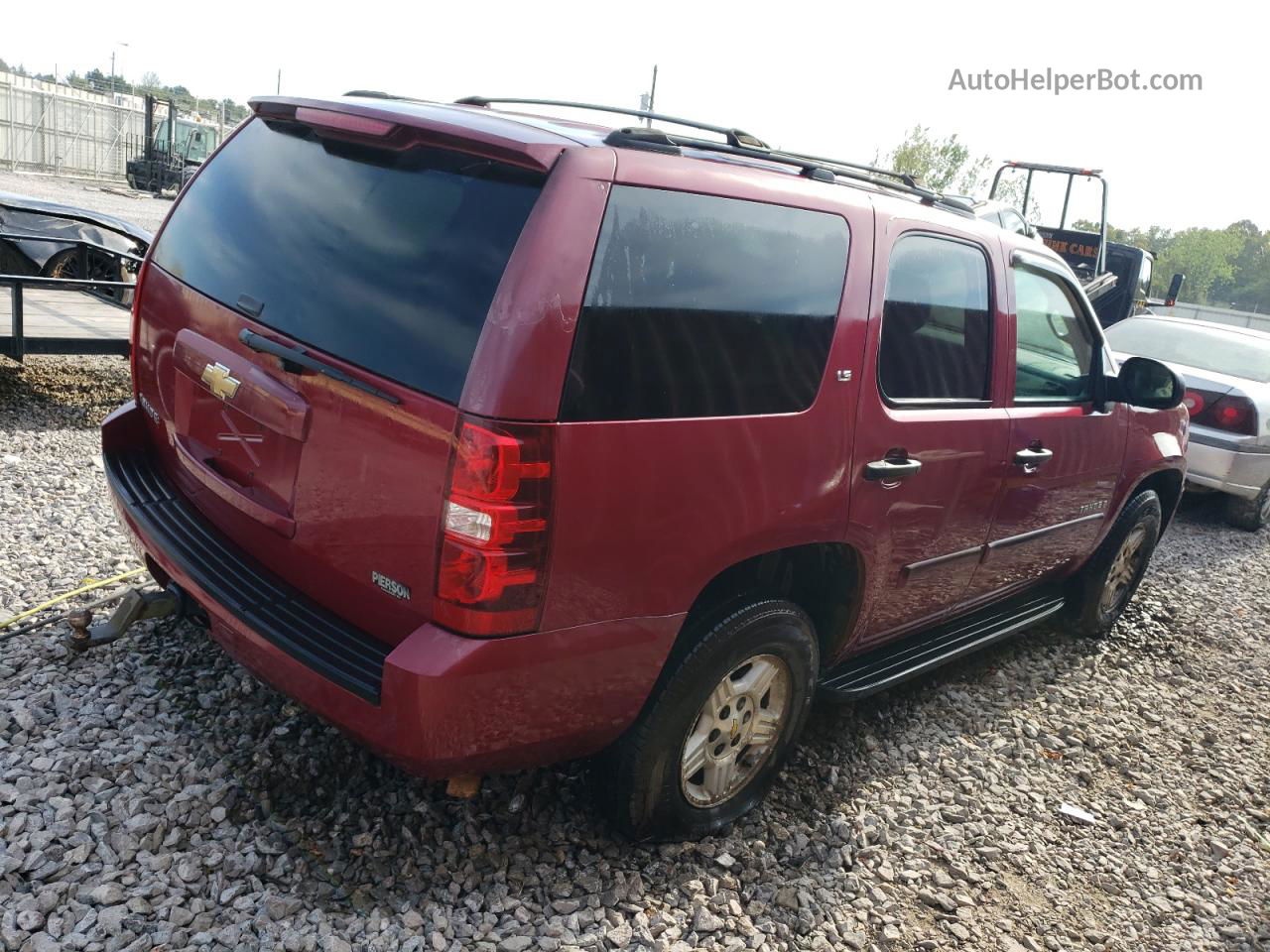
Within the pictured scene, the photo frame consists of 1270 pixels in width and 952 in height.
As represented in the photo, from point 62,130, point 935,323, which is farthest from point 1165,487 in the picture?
point 62,130

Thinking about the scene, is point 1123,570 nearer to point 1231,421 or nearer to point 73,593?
point 1231,421

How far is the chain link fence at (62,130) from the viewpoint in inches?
1257

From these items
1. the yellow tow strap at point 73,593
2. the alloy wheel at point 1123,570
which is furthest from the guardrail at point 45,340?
the alloy wheel at point 1123,570

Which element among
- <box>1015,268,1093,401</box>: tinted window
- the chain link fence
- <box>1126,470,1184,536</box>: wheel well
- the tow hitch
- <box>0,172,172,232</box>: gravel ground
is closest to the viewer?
the tow hitch

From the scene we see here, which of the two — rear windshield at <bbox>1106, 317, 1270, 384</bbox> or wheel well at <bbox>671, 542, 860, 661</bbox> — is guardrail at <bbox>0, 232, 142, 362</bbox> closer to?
wheel well at <bbox>671, 542, 860, 661</bbox>

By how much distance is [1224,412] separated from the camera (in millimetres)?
7941

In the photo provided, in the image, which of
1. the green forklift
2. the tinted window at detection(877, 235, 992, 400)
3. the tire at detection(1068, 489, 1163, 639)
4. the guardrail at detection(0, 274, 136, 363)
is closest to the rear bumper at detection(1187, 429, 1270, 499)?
the tire at detection(1068, 489, 1163, 639)

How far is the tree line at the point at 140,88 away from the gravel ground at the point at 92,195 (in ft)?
11.9

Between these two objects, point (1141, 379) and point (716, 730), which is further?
point (1141, 379)

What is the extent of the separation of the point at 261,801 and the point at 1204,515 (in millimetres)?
8272

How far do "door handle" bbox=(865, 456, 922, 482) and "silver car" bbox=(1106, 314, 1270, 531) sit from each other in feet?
16.9

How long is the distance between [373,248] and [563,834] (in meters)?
1.74

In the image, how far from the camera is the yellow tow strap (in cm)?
365

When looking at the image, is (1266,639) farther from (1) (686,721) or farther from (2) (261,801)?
(2) (261,801)
